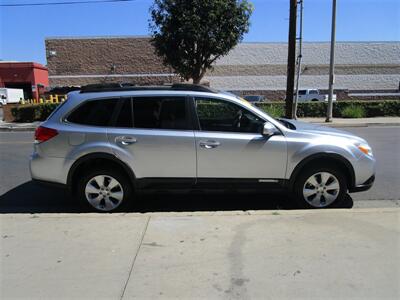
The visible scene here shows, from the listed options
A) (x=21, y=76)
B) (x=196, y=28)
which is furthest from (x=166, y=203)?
(x=21, y=76)

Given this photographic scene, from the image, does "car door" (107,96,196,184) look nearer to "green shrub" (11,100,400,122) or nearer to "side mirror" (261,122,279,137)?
"side mirror" (261,122,279,137)

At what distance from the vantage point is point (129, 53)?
44.2 m

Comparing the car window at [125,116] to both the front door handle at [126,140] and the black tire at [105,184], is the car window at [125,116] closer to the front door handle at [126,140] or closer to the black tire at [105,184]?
the front door handle at [126,140]

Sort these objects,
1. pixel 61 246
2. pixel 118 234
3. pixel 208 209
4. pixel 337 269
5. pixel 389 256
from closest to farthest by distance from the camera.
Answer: pixel 337 269, pixel 389 256, pixel 61 246, pixel 118 234, pixel 208 209

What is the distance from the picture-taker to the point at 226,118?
547 cm

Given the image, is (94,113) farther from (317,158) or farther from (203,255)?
(317,158)

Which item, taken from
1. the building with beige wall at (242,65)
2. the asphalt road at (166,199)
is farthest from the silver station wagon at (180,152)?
the building with beige wall at (242,65)

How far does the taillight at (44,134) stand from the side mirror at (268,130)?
8.86 feet

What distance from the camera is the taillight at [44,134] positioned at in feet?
17.1

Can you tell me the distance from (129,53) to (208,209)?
4104cm

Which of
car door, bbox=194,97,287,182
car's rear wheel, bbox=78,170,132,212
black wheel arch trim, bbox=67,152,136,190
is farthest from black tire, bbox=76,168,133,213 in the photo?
car door, bbox=194,97,287,182

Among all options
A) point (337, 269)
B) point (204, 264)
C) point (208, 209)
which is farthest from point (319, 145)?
point (204, 264)

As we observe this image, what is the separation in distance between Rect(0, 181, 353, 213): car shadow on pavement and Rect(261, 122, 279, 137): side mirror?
0.98 m

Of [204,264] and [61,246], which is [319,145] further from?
[61,246]
